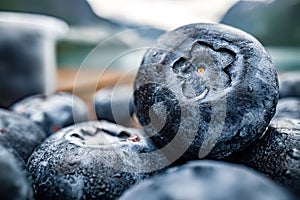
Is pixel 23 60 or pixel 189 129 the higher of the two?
pixel 189 129

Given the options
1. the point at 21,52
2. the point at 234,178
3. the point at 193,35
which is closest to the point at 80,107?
the point at 21,52

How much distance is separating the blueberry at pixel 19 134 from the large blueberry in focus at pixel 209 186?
0.37 meters

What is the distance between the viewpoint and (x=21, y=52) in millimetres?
1405

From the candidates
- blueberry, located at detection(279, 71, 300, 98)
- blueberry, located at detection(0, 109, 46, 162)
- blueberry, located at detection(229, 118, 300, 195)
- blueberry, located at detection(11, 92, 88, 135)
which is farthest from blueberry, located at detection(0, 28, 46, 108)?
→ blueberry, located at detection(229, 118, 300, 195)

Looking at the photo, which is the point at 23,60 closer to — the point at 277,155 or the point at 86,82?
the point at 86,82

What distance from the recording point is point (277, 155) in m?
0.56

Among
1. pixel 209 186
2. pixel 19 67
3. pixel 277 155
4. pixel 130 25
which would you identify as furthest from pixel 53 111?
pixel 130 25

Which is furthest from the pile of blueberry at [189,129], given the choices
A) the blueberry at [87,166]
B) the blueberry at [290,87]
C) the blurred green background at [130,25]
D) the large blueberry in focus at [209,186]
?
the blurred green background at [130,25]

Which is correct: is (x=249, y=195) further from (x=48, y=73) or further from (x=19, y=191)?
(x=48, y=73)

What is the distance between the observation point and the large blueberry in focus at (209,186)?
317 mm

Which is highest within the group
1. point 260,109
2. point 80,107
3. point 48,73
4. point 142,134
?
point 260,109

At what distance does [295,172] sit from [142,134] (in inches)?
9.0

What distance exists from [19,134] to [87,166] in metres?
0.22

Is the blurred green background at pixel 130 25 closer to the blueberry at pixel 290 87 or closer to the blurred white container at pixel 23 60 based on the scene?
the blurred white container at pixel 23 60
